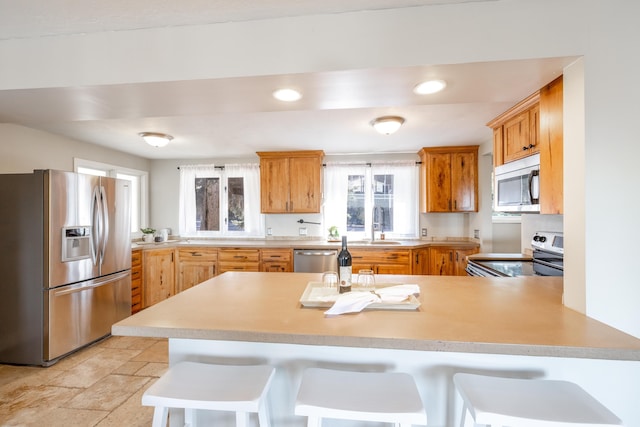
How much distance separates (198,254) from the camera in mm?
4227

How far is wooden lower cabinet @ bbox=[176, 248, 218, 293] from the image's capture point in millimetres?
4195

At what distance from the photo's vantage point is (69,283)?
2650mm

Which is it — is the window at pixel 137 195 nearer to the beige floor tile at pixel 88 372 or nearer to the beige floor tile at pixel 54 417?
the beige floor tile at pixel 88 372

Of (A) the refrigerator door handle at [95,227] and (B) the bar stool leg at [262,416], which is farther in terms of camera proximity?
(A) the refrigerator door handle at [95,227]

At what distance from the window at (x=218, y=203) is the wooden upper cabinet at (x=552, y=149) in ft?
12.4

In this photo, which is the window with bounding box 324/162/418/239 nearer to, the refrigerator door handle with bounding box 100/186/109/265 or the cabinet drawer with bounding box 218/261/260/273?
the cabinet drawer with bounding box 218/261/260/273

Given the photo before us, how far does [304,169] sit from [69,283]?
9.55 ft

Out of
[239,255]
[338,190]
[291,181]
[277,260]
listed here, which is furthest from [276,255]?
[338,190]

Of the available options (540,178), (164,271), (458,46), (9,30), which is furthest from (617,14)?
(164,271)

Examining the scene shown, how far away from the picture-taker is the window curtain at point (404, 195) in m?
4.46

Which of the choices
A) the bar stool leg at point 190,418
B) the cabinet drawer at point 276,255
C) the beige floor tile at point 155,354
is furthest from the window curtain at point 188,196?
the bar stool leg at point 190,418

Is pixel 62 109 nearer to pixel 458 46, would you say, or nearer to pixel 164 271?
pixel 458 46

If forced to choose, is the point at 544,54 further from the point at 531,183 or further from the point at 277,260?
the point at 277,260

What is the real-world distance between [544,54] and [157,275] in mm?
4496
